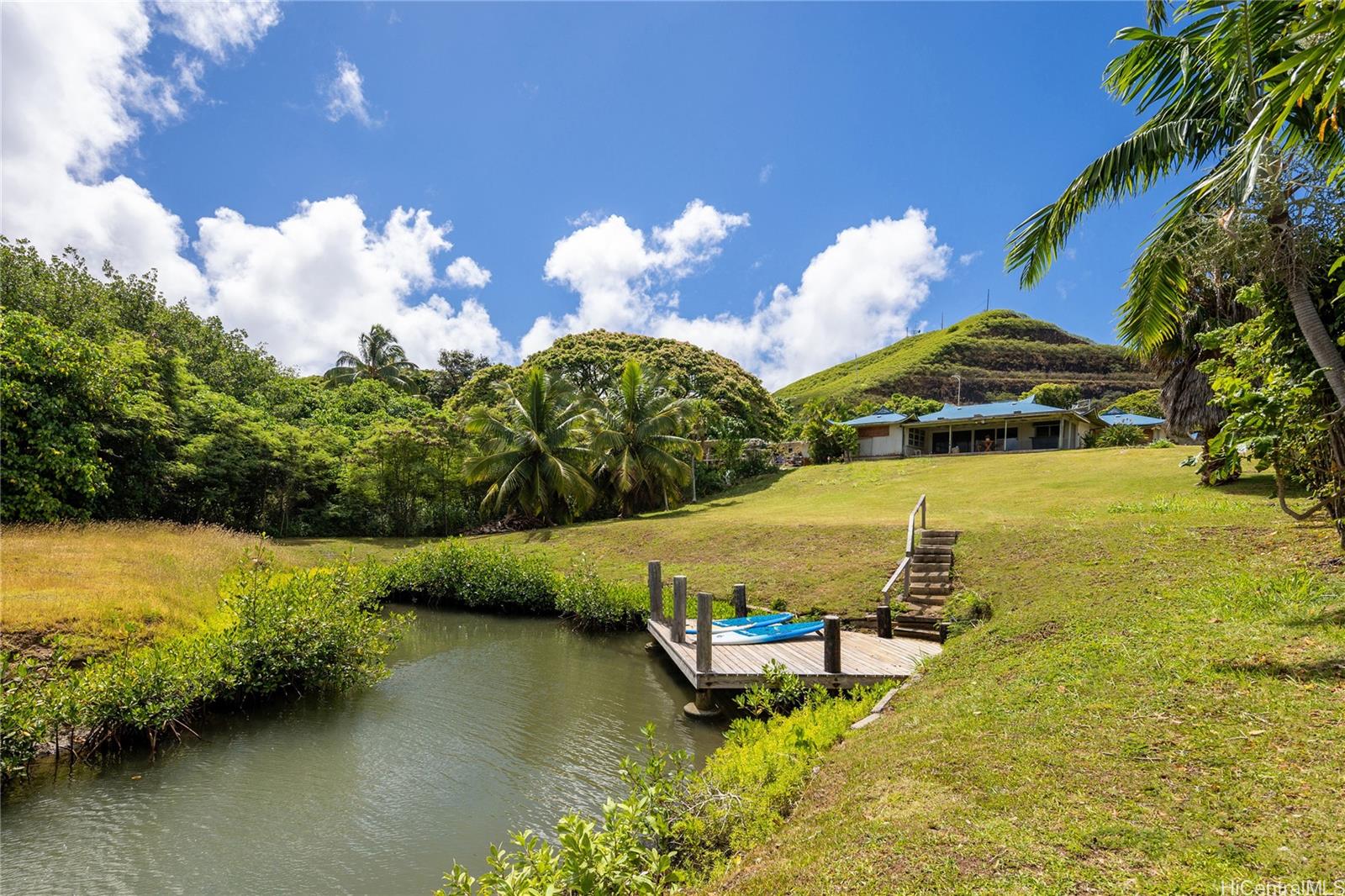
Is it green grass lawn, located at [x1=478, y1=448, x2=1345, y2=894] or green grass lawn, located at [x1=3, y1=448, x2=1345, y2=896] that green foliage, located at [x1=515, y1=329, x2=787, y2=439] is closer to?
green grass lawn, located at [x1=3, y1=448, x2=1345, y2=896]

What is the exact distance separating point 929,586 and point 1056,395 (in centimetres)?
6507

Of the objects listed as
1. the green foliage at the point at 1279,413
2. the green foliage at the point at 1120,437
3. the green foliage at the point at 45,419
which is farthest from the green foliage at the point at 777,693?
the green foliage at the point at 1120,437

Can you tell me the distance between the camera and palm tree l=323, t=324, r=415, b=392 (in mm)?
46531

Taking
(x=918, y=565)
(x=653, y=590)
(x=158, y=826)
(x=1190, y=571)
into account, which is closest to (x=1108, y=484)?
(x=918, y=565)

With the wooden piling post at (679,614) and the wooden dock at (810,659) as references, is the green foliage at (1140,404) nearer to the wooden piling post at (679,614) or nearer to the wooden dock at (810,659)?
the wooden dock at (810,659)

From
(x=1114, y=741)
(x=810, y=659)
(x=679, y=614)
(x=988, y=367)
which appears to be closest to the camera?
(x=1114, y=741)

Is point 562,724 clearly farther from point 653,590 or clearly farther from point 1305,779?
point 1305,779

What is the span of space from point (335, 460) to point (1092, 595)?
3042cm

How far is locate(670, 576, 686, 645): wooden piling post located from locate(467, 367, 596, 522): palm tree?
16.8 metres

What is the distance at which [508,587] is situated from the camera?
1814cm

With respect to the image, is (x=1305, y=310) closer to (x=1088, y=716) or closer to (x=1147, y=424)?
(x=1088, y=716)

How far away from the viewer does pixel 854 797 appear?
4746 mm

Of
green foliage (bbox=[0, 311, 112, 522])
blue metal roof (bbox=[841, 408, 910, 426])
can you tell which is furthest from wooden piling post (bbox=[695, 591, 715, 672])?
blue metal roof (bbox=[841, 408, 910, 426])

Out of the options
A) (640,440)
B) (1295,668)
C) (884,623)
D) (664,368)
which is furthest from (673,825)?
(664,368)
